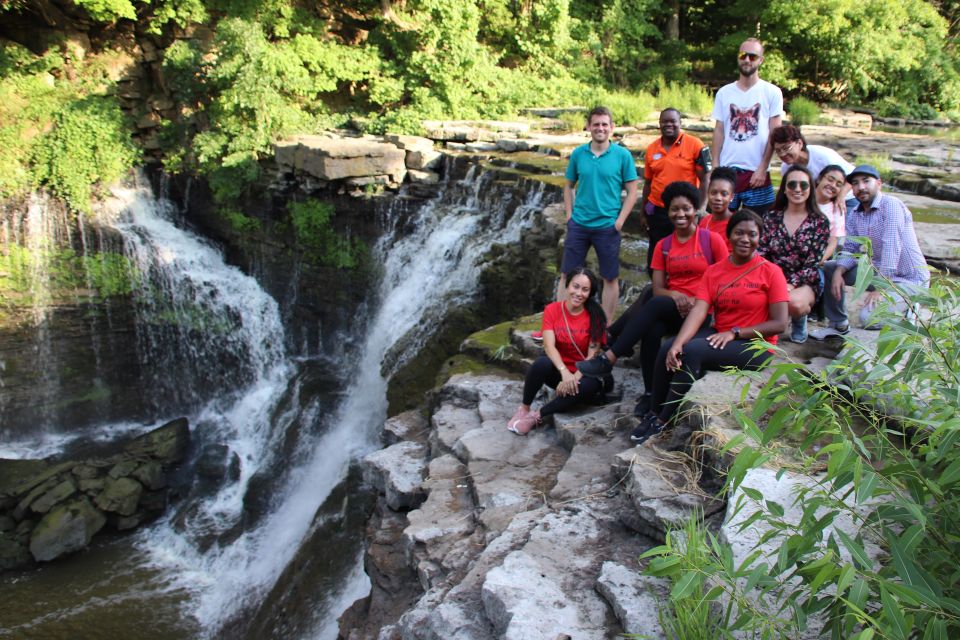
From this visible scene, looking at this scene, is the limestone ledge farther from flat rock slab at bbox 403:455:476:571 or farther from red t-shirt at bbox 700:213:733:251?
red t-shirt at bbox 700:213:733:251

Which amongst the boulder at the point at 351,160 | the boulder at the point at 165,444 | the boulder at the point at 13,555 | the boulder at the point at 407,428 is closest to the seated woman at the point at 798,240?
the boulder at the point at 407,428

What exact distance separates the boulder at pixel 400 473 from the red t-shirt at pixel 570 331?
4.42 ft

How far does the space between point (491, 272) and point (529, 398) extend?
348cm

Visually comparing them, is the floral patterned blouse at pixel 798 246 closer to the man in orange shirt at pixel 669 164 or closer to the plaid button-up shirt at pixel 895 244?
the plaid button-up shirt at pixel 895 244

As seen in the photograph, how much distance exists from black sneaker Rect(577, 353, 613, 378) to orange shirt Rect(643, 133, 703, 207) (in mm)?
1383

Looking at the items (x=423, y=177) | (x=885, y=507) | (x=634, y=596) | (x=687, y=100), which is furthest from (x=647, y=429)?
(x=687, y=100)

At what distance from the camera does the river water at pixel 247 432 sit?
6785mm

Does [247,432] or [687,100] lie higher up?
[687,100]

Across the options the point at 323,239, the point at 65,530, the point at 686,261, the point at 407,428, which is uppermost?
the point at 686,261

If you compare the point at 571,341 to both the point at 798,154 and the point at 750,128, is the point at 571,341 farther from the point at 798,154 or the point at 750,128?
the point at 750,128

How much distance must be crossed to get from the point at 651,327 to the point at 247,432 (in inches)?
286

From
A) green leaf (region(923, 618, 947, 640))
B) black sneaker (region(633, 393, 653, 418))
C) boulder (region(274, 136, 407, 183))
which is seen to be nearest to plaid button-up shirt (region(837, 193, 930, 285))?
black sneaker (region(633, 393, 653, 418))

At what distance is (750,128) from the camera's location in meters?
5.16

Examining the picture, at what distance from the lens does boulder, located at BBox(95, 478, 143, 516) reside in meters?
8.70
